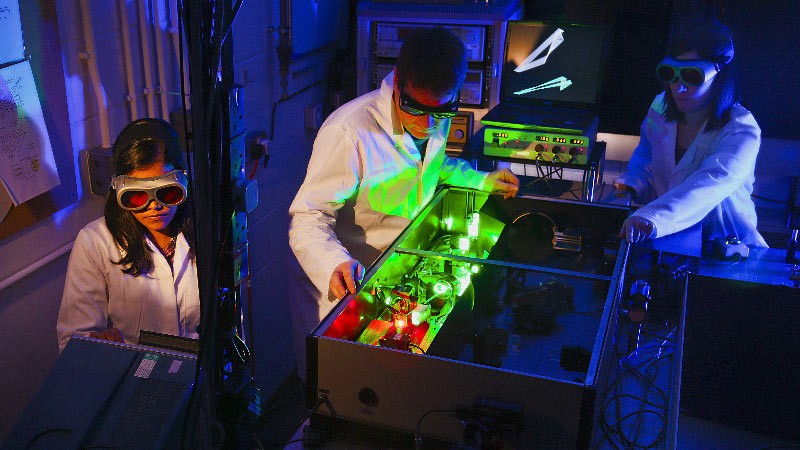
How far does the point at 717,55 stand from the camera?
2.37 meters

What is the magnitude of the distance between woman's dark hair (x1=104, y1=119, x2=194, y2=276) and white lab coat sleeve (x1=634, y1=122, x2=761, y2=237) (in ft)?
4.31

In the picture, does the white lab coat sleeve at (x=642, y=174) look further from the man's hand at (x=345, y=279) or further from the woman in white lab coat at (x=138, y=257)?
the woman in white lab coat at (x=138, y=257)

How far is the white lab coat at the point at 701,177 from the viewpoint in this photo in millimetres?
2148

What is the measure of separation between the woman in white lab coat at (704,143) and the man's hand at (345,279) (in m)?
0.92

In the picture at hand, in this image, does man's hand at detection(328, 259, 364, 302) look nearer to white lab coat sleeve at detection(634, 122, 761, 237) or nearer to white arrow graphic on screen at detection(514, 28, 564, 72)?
white lab coat sleeve at detection(634, 122, 761, 237)

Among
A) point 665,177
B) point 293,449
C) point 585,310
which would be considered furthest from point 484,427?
point 665,177

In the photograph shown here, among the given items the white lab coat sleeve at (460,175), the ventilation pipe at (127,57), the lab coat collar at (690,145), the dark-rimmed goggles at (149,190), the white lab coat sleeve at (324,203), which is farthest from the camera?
the lab coat collar at (690,145)

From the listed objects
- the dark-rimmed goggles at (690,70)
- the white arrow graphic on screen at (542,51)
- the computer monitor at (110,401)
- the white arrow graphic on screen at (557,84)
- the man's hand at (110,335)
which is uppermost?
the dark-rimmed goggles at (690,70)

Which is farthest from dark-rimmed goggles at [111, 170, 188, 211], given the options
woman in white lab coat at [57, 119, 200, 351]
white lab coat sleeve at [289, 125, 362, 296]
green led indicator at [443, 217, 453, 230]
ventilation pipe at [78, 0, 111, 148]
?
green led indicator at [443, 217, 453, 230]

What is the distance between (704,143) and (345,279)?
157 cm

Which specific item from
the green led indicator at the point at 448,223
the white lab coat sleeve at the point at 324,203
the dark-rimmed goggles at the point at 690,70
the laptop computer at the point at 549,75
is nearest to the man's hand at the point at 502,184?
the green led indicator at the point at 448,223

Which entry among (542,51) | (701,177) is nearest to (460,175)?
(701,177)

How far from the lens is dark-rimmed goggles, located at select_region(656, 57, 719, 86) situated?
2354 millimetres

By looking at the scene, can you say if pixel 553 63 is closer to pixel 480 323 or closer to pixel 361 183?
pixel 361 183
